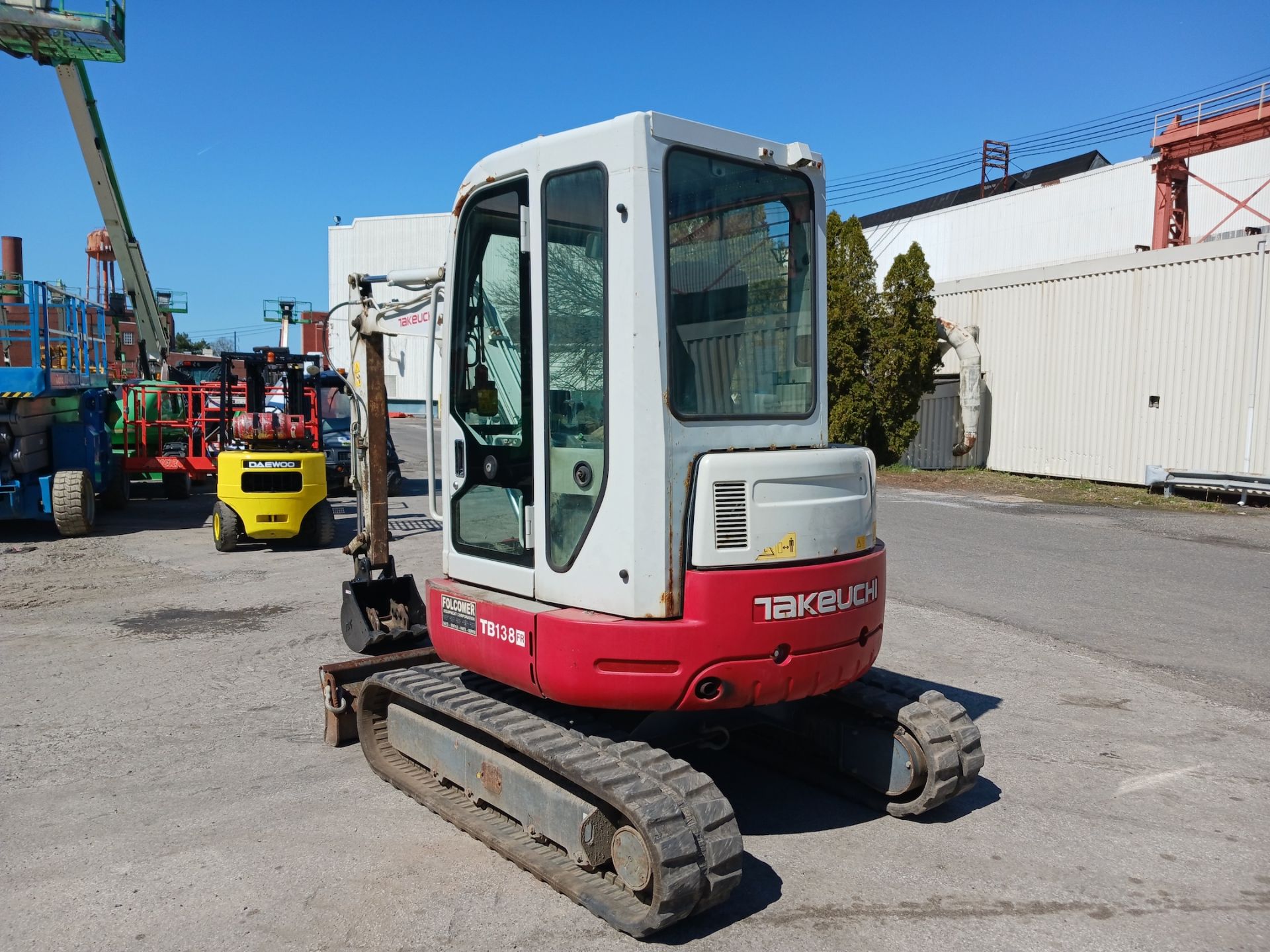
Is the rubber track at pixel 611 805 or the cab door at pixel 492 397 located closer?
the rubber track at pixel 611 805

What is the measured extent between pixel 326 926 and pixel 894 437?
19.6 m

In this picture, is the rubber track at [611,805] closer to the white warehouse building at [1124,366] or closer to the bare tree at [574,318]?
the bare tree at [574,318]

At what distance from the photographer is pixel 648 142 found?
3609 millimetres

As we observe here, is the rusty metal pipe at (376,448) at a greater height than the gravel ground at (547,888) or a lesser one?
greater

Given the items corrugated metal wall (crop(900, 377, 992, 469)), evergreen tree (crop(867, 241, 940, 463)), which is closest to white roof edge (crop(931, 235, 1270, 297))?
evergreen tree (crop(867, 241, 940, 463))

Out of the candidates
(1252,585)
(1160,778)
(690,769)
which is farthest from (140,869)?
(1252,585)

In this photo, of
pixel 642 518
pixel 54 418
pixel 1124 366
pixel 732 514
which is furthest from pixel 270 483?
pixel 1124 366

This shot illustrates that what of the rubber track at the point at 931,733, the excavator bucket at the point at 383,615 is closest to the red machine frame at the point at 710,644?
the rubber track at the point at 931,733

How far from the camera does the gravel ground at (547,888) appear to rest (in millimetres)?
3629

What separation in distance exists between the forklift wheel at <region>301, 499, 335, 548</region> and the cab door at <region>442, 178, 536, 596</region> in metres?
8.12

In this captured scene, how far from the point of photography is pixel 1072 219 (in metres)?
32.6

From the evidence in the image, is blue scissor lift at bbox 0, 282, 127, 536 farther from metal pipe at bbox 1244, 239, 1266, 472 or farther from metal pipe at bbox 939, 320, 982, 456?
metal pipe at bbox 1244, 239, 1266, 472

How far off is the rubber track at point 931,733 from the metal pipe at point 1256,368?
591 inches

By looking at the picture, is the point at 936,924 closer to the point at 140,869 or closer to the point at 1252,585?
the point at 140,869
